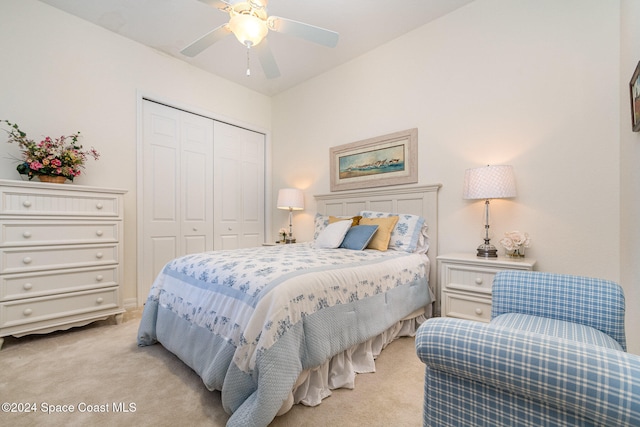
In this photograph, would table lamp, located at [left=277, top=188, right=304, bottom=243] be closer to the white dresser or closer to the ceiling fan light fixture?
the white dresser

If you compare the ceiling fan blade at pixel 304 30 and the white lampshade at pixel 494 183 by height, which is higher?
the ceiling fan blade at pixel 304 30

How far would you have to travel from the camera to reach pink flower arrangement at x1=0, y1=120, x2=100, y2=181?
92.8 inches

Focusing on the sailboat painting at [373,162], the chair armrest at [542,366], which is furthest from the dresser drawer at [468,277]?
the chair armrest at [542,366]

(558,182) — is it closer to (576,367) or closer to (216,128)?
(576,367)

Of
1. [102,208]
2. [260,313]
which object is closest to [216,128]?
[102,208]

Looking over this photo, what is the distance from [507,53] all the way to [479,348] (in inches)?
106

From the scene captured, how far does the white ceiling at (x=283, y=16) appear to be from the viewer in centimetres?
262

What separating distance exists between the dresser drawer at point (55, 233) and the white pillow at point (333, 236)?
6.30ft

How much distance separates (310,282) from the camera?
1.50 meters

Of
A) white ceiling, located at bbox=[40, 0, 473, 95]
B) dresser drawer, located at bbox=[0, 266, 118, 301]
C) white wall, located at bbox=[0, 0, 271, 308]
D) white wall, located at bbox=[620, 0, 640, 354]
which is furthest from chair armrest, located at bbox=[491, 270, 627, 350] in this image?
white wall, located at bbox=[0, 0, 271, 308]

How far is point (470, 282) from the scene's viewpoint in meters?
2.13

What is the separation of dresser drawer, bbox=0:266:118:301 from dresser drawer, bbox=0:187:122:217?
0.49 m

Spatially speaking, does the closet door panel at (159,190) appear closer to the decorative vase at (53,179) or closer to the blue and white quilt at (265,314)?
the decorative vase at (53,179)

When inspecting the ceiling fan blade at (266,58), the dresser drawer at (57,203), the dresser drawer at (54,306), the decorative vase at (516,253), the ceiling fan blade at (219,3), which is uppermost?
the ceiling fan blade at (219,3)
